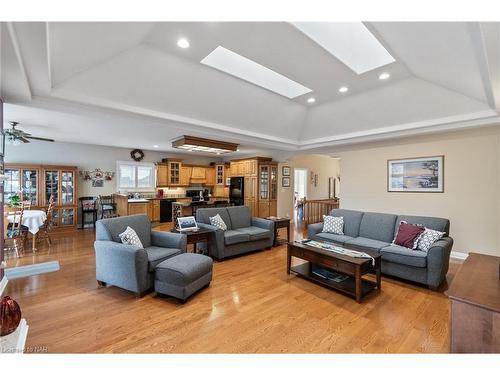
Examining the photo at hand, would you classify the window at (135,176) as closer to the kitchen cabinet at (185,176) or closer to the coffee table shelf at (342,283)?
the kitchen cabinet at (185,176)

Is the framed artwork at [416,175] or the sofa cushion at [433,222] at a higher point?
the framed artwork at [416,175]

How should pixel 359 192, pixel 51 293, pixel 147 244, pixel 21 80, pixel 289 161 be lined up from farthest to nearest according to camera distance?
1. pixel 289 161
2. pixel 359 192
3. pixel 147 244
4. pixel 51 293
5. pixel 21 80

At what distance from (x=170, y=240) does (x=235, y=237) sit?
3.83 feet

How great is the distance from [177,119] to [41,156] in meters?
4.86

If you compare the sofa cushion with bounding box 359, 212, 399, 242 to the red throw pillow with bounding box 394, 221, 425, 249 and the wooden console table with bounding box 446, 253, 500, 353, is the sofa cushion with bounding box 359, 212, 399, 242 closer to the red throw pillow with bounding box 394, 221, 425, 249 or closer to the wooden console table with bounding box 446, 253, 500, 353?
the red throw pillow with bounding box 394, 221, 425, 249

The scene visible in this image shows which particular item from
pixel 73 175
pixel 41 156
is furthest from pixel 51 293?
pixel 41 156

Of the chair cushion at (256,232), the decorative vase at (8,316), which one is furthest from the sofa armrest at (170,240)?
the decorative vase at (8,316)

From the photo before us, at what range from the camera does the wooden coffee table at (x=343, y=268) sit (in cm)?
269

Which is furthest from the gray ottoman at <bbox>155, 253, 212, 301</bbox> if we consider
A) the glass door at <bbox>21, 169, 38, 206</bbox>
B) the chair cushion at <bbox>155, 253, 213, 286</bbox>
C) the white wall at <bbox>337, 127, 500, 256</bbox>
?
the glass door at <bbox>21, 169, 38, 206</bbox>

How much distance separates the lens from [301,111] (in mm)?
4855

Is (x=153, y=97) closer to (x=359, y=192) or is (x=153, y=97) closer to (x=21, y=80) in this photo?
(x=21, y=80)

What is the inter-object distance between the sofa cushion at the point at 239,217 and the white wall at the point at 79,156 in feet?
15.0

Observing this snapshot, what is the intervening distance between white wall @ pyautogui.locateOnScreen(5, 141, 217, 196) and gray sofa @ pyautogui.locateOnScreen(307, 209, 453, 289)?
6255 millimetres
